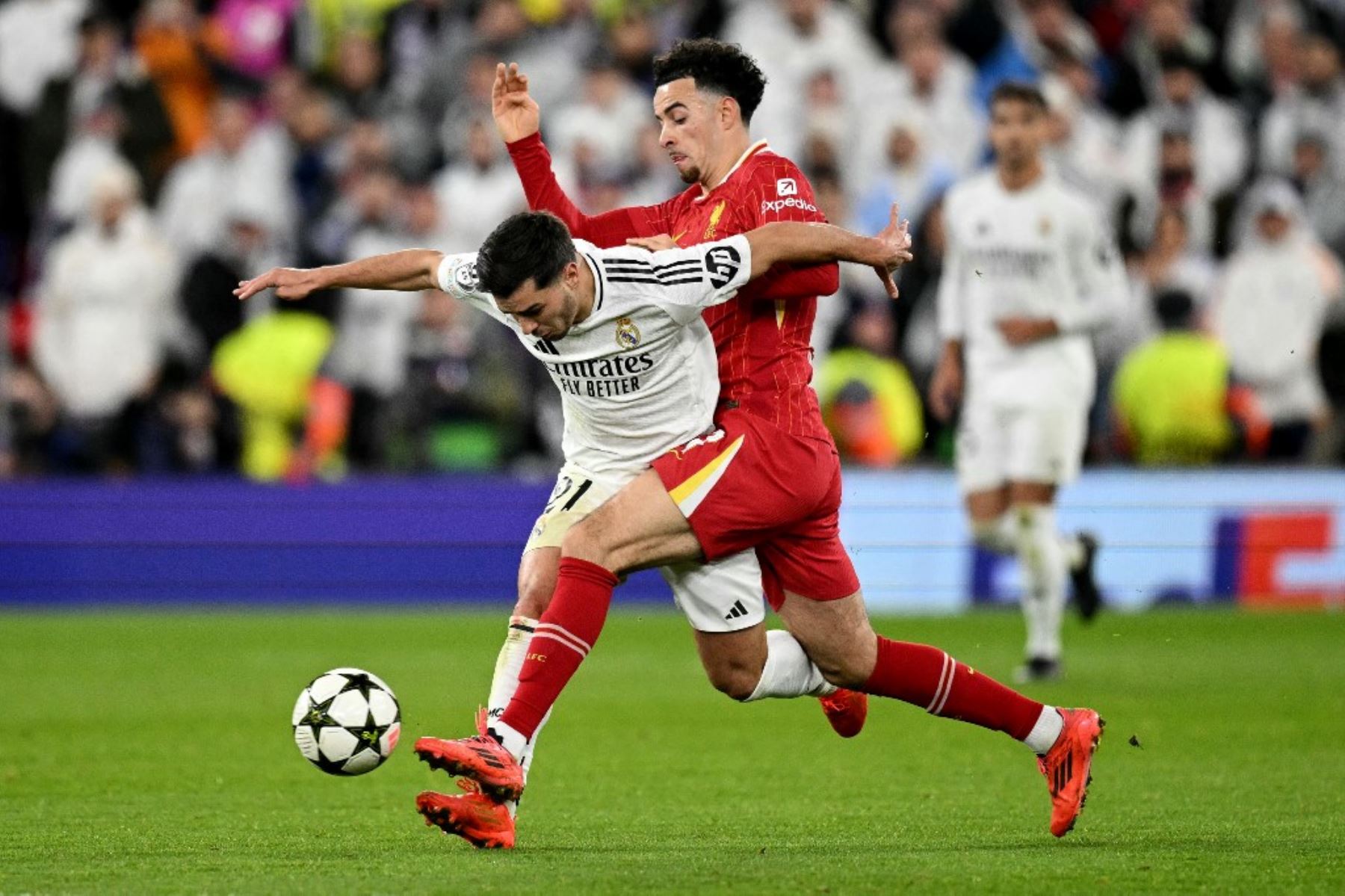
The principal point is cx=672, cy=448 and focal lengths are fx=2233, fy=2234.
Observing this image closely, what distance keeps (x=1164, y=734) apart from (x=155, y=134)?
394 inches

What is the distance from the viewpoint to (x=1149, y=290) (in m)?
15.2

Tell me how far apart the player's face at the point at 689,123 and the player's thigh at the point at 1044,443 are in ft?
14.2

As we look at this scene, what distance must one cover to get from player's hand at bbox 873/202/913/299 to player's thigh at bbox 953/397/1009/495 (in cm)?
470

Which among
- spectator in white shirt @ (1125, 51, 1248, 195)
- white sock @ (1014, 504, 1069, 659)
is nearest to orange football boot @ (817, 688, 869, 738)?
white sock @ (1014, 504, 1069, 659)

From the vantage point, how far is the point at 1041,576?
10.8 m

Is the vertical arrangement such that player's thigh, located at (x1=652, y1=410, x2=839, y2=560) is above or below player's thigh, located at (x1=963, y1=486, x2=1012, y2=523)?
above

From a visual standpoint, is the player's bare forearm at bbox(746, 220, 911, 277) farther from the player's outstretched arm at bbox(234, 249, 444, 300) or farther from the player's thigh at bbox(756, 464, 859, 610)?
the player's outstretched arm at bbox(234, 249, 444, 300)

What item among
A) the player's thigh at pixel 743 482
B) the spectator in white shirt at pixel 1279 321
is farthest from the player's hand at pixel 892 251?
the spectator in white shirt at pixel 1279 321

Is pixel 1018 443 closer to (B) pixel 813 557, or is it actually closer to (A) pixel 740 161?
(A) pixel 740 161

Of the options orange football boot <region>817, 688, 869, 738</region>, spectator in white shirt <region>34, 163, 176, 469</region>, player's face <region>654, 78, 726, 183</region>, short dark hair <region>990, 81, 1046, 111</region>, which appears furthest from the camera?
spectator in white shirt <region>34, 163, 176, 469</region>

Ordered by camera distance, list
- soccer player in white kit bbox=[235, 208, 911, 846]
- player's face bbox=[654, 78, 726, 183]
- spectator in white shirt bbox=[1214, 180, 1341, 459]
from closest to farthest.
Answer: soccer player in white kit bbox=[235, 208, 911, 846] < player's face bbox=[654, 78, 726, 183] < spectator in white shirt bbox=[1214, 180, 1341, 459]

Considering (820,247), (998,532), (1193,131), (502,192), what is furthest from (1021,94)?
(1193,131)

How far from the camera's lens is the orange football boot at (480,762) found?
572 cm

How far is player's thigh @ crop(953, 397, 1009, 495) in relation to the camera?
436 inches
